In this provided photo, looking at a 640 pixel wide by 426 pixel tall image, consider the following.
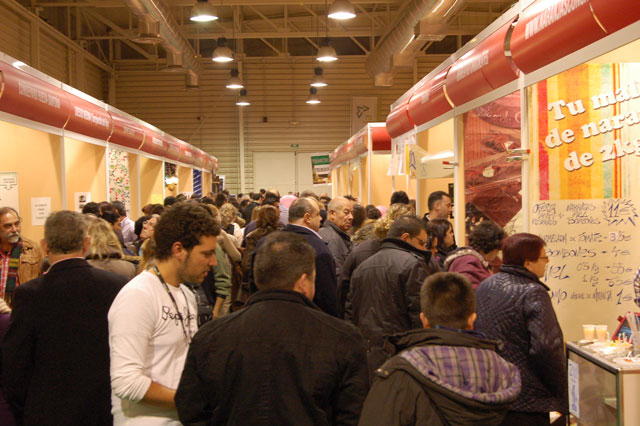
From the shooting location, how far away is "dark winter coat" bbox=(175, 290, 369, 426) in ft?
5.65

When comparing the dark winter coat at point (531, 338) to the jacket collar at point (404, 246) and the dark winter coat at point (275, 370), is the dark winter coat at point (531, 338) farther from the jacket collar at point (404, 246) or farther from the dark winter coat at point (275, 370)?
the dark winter coat at point (275, 370)

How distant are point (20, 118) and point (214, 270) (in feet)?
7.13

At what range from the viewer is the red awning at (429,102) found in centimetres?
585

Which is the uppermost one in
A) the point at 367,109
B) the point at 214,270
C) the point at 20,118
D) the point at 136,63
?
the point at 136,63

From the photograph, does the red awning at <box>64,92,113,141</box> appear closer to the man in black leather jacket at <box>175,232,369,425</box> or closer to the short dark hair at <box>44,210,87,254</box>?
the short dark hair at <box>44,210,87,254</box>

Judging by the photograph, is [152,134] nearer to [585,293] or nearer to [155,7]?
[155,7]

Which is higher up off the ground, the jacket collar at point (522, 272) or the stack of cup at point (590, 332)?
the jacket collar at point (522, 272)

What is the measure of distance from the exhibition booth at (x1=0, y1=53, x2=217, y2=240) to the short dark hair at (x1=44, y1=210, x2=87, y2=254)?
3.01 meters

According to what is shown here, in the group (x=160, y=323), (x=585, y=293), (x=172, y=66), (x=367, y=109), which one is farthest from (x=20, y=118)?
(x=367, y=109)

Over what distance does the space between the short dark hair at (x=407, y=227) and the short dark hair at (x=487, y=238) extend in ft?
1.48

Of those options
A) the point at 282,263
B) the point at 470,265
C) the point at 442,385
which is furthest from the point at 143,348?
the point at 470,265

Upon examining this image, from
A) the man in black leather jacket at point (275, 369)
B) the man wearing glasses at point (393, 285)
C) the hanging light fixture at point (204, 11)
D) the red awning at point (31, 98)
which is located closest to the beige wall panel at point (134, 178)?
the hanging light fixture at point (204, 11)

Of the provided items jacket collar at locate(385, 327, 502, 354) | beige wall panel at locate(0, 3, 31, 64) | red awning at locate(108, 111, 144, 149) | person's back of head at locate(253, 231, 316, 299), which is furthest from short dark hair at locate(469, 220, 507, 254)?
beige wall panel at locate(0, 3, 31, 64)

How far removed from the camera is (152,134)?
442 inches
